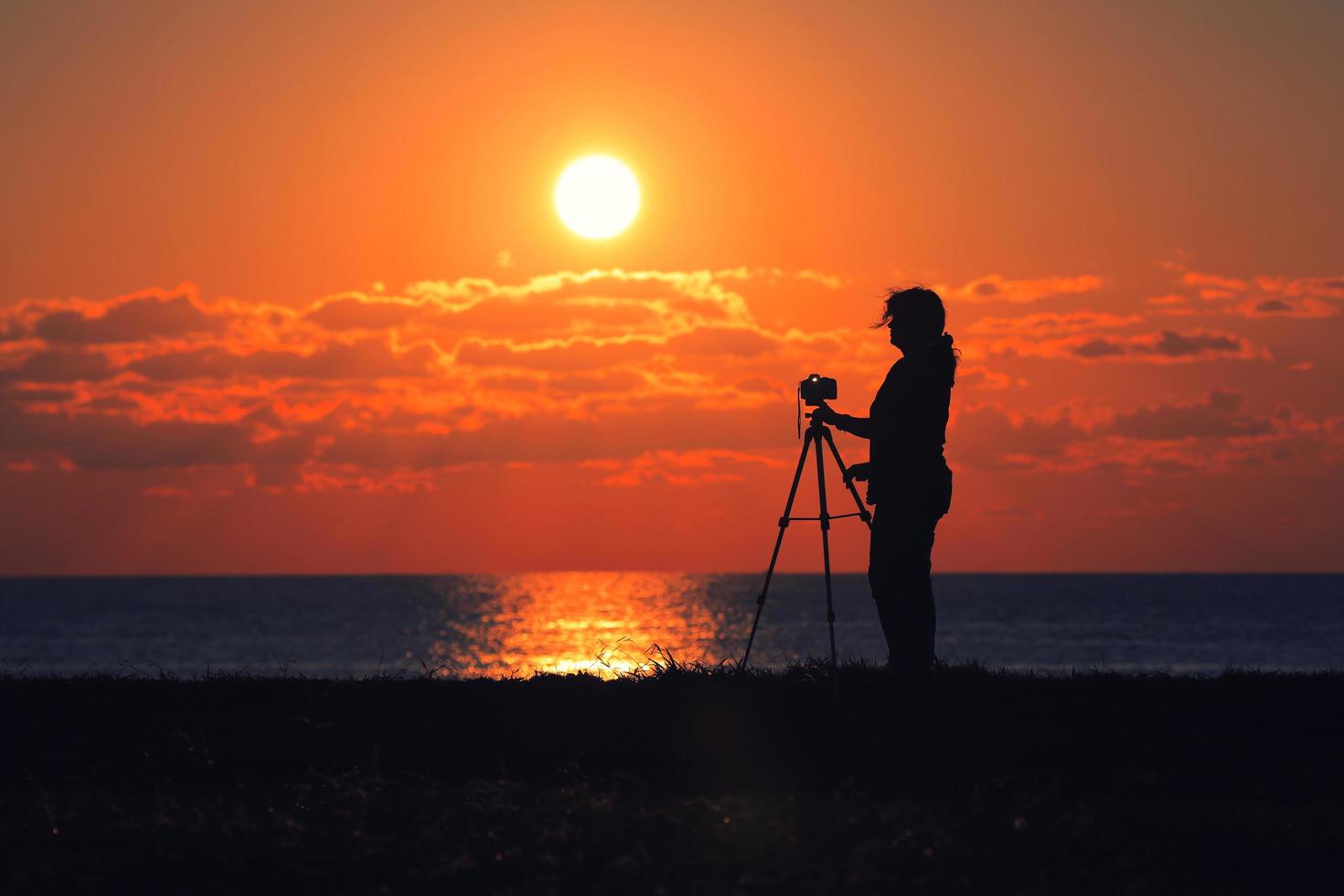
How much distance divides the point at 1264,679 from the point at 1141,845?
5602 millimetres

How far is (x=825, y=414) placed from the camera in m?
12.7

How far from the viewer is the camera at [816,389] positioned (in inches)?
506

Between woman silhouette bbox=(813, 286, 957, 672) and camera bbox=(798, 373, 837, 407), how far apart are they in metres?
0.12

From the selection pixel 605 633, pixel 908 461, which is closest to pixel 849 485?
pixel 908 461

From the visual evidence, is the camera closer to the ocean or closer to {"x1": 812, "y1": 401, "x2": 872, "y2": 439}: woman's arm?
{"x1": 812, "y1": 401, "x2": 872, "y2": 439}: woman's arm

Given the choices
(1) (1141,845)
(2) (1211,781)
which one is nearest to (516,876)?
(1) (1141,845)

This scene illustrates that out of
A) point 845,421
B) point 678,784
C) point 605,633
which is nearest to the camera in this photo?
point 678,784

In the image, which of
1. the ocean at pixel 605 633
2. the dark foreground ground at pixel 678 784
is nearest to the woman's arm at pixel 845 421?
the dark foreground ground at pixel 678 784

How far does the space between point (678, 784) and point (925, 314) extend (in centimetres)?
501

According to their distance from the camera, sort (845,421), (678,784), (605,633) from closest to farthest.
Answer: (678,784)
(845,421)
(605,633)

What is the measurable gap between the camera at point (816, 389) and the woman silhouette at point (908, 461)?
12 centimetres

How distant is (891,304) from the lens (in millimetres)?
12891

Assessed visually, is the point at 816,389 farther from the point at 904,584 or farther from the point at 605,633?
the point at 605,633

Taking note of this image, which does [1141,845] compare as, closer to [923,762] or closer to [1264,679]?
[923,762]
